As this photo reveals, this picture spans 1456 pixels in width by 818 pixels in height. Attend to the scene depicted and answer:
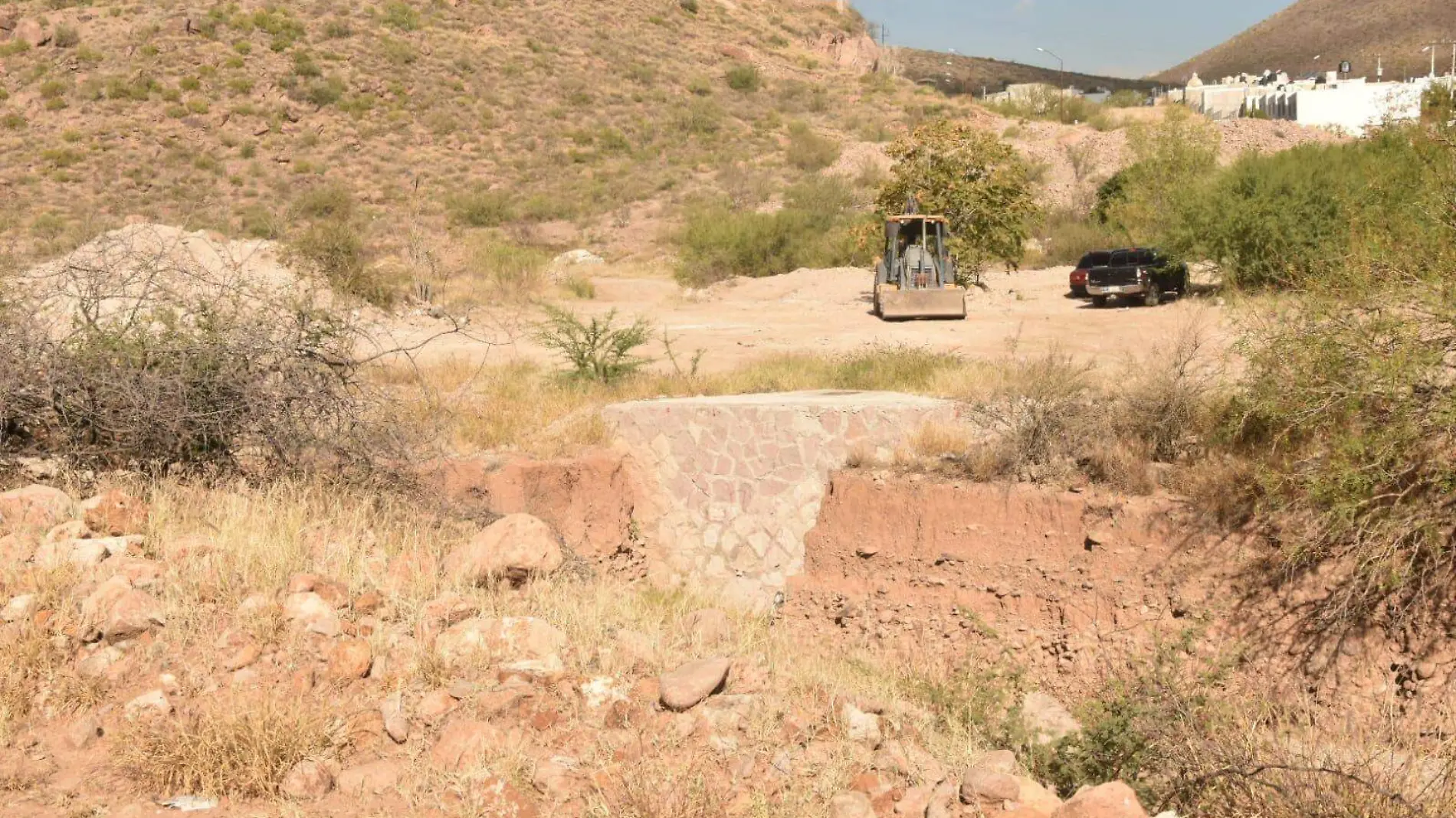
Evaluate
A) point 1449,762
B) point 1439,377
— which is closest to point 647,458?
point 1439,377

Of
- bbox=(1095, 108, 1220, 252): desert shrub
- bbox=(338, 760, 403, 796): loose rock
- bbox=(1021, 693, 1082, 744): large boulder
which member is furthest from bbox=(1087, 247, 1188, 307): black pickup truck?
bbox=(338, 760, 403, 796): loose rock

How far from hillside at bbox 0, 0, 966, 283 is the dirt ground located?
264 inches

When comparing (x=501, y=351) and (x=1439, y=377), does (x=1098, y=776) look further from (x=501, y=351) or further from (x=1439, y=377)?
(x=501, y=351)

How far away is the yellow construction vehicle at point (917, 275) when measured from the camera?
23281 mm

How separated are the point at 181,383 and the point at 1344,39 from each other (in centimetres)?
9399

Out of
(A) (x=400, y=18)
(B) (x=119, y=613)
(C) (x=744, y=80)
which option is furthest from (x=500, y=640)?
(C) (x=744, y=80)

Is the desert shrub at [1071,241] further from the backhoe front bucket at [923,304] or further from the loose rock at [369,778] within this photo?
the loose rock at [369,778]

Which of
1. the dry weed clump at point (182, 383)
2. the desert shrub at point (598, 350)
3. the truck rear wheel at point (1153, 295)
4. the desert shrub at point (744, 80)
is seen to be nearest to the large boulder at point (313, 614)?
the dry weed clump at point (182, 383)

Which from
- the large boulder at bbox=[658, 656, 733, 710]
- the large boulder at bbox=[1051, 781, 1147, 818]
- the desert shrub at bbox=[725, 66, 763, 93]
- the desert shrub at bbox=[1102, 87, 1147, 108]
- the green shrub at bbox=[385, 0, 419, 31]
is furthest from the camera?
the desert shrub at bbox=[1102, 87, 1147, 108]

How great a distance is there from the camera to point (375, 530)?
8.32 metres

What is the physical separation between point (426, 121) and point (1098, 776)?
45.1 meters

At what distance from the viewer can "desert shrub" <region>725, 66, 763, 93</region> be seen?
190 feet

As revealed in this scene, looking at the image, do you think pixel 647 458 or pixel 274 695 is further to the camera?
pixel 647 458

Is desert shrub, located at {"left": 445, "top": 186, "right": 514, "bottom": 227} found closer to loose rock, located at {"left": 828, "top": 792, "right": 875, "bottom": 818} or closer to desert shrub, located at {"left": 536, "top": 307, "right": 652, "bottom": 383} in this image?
desert shrub, located at {"left": 536, "top": 307, "right": 652, "bottom": 383}
